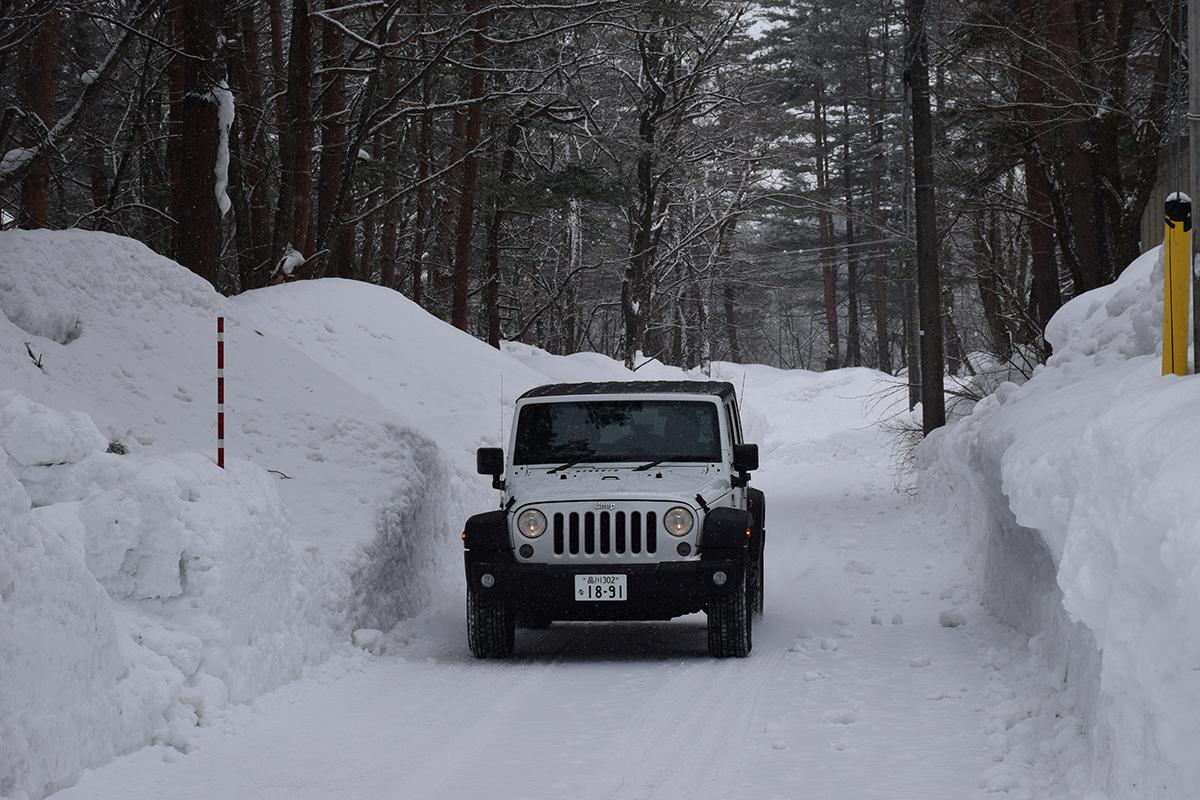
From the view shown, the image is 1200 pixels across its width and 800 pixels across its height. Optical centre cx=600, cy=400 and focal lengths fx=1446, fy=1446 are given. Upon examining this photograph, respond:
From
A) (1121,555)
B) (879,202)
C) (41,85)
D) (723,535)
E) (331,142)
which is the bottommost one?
(723,535)

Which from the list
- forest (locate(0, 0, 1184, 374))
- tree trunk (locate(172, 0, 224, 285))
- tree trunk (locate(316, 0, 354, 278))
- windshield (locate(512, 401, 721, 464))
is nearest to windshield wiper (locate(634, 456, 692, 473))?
windshield (locate(512, 401, 721, 464))

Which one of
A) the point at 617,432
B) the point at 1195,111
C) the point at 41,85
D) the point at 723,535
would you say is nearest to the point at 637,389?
the point at 617,432

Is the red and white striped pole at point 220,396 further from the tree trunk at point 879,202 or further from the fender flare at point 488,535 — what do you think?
the tree trunk at point 879,202

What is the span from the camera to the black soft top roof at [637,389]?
37.8ft

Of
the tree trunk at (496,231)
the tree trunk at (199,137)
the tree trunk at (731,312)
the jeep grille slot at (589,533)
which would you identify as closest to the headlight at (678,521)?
the jeep grille slot at (589,533)

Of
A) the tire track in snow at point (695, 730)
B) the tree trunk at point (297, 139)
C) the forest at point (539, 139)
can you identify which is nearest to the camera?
the tire track in snow at point (695, 730)

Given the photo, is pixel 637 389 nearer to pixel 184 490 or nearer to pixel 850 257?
pixel 184 490

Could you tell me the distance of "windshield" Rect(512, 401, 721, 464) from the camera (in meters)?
11.2

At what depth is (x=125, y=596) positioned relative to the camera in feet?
26.6

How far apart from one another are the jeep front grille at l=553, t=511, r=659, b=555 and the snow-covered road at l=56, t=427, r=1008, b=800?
805mm

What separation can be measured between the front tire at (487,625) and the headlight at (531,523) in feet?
1.75

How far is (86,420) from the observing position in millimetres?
8508

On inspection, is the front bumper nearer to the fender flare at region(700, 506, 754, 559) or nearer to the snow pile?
the fender flare at region(700, 506, 754, 559)

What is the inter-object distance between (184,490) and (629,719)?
302 cm
